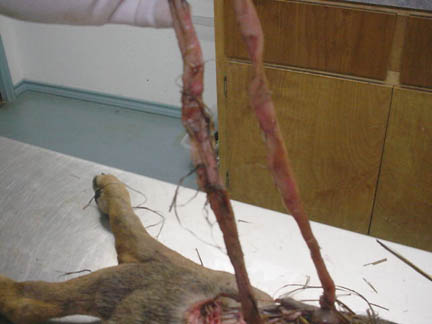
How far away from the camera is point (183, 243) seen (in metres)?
1.21

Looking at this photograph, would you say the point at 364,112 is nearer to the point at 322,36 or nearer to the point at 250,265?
the point at 322,36

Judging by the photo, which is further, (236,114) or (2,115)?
(2,115)

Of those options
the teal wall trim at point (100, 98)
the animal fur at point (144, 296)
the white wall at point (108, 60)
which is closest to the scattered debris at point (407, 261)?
the animal fur at point (144, 296)

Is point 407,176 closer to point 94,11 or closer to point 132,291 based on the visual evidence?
point 132,291

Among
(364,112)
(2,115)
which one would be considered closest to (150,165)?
(2,115)

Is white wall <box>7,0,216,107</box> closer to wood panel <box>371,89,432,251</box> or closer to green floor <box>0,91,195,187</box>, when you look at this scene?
green floor <box>0,91,195,187</box>

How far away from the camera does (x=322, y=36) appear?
153 cm

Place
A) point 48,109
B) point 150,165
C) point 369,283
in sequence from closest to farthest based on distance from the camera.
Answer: point 369,283 → point 150,165 → point 48,109

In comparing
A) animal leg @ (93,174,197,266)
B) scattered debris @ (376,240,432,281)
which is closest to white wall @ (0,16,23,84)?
animal leg @ (93,174,197,266)

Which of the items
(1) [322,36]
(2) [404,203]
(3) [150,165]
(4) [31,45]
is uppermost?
(1) [322,36]

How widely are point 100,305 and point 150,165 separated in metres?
1.43

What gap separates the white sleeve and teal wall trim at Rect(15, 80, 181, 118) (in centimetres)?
46

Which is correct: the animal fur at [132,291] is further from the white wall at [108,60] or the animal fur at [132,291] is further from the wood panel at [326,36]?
the white wall at [108,60]

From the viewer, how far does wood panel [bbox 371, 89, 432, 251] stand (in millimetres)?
1540
